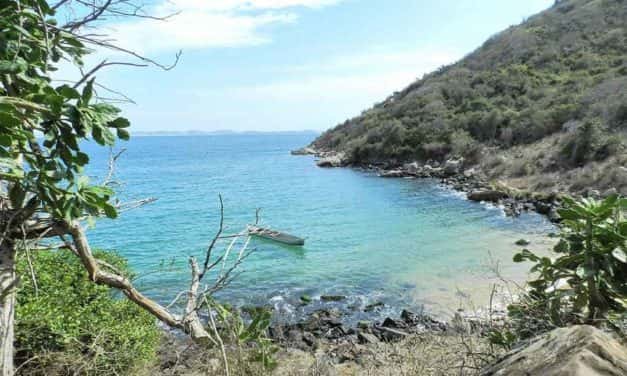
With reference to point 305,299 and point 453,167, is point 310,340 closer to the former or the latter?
point 305,299

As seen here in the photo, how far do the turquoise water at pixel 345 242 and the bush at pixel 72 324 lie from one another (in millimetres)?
847

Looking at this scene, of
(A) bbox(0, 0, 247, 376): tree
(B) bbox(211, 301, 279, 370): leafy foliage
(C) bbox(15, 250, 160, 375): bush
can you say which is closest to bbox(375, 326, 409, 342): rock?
(C) bbox(15, 250, 160, 375): bush

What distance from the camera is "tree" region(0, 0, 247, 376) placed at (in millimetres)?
1751

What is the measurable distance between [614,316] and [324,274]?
1315 centimetres

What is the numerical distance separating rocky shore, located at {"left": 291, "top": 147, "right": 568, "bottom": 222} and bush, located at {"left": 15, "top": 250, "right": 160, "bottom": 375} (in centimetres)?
1284

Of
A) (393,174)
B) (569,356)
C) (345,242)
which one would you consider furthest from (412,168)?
(569,356)

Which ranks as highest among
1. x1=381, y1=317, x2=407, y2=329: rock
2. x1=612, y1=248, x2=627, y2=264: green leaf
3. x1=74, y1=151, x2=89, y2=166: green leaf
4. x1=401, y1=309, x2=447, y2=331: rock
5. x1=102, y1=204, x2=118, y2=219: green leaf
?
x1=74, y1=151, x2=89, y2=166: green leaf

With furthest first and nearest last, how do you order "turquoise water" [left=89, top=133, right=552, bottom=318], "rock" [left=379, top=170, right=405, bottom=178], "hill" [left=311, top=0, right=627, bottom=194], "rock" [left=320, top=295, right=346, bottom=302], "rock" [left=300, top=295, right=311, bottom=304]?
"rock" [left=379, top=170, right=405, bottom=178], "hill" [left=311, top=0, right=627, bottom=194], "turquoise water" [left=89, top=133, right=552, bottom=318], "rock" [left=320, top=295, right=346, bottom=302], "rock" [left=300, top=295, right=311, bottom=304]

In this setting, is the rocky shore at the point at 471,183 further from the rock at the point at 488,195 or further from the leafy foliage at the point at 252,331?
the leafy foliage at the point at 252,331

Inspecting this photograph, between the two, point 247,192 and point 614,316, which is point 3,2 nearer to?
point 614,316

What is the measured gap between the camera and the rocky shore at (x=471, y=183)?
22981mm

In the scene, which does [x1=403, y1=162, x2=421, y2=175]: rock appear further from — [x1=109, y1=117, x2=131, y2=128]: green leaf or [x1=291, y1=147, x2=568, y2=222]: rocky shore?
[x1=109, y1=117, x2=131, y2=128]: green leaf

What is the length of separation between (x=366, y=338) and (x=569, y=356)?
27.8 feet

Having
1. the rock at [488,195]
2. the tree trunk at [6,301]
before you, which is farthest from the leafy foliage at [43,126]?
the rock at [488,195]
